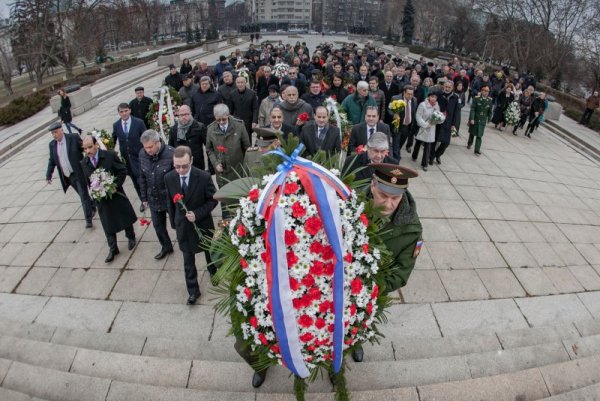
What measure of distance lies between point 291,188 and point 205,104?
6.31m

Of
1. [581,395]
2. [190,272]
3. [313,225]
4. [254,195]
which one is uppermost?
[254,195]

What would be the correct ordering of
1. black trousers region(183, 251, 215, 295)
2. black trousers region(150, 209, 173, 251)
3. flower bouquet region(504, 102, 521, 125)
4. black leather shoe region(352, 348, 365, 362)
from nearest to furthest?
black leather shoe region(352, 348, 365, 362), black trousers region(183, 251, 215, 295), black trousers region(150, 209, 173, 251), flower bouquet region(504, 102, 521, 125)

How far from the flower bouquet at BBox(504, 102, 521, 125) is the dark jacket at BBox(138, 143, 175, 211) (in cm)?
1156

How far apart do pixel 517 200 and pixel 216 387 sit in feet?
23.1

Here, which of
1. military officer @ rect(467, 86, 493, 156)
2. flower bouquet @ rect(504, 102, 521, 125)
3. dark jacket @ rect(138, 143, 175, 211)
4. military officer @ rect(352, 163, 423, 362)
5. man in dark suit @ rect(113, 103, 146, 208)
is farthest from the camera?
flower bouquet @ rect(504, 102, 521, 125)

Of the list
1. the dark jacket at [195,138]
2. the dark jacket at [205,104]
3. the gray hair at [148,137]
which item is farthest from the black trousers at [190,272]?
the dark jacket at [205,104]

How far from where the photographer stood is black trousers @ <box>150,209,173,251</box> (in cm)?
504

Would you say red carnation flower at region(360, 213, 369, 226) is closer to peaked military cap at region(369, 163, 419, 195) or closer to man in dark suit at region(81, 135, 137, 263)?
peaked military cap at region(369, 163, 419, 195)

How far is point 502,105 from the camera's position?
40.4 ft

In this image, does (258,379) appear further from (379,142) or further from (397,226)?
(379,142)

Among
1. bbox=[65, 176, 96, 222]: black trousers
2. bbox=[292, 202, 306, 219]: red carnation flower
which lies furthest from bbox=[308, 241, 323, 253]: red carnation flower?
bbox=[65, 176, 96, 222]: black trousers

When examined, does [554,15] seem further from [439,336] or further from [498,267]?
[439,336]

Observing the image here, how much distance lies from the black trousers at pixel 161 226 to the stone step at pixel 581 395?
477 centimetres

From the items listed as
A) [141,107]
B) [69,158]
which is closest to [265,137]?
[69,158]
